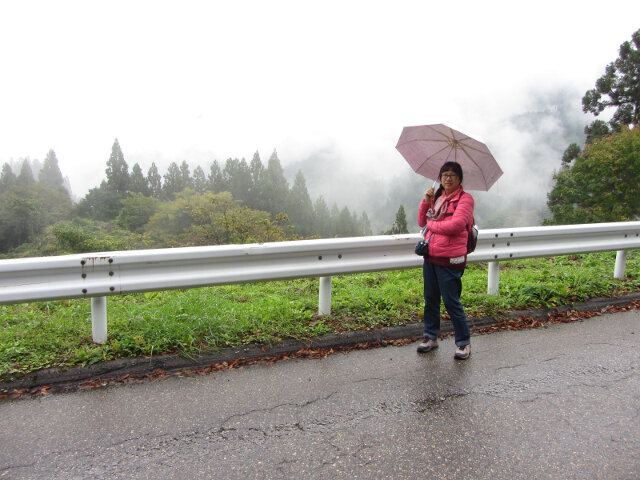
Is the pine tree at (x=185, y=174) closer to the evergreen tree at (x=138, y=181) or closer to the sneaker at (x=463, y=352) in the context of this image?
the evergreen tree at (x=138, y=181)

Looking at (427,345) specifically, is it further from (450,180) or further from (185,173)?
(185,173)

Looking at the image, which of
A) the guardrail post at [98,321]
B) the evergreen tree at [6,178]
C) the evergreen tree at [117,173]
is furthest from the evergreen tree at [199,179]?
the guardrail post at [98,321]

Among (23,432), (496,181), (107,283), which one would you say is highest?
(496,181)

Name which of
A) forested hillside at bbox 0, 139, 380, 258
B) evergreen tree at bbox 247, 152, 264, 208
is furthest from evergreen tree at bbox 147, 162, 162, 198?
evergreen tree at bbox 247, 152, 264, 208

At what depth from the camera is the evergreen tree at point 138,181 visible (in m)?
77.8

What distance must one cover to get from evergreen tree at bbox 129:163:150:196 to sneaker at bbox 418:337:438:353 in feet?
267

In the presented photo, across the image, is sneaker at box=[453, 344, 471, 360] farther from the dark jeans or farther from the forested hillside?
the forested hillside

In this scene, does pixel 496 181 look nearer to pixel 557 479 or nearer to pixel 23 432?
pixel 557 479

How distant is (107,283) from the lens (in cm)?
335

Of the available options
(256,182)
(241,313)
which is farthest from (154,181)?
(241,313)

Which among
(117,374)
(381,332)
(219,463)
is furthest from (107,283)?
(381,332)

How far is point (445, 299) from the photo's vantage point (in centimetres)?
359

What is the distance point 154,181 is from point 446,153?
89.7m

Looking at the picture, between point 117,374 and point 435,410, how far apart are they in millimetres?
2278
